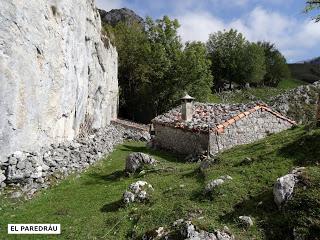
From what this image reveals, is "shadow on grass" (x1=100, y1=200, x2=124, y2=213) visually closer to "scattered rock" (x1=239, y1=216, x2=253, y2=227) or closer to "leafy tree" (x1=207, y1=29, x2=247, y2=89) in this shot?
"scattered rock" (x1=239, y1=216, x2=253, y2=227)

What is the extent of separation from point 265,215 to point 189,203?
9.02 ft

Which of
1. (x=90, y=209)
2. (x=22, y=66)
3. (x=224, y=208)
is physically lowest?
(x=90, y=209)

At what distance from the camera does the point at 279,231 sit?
32.6 feet

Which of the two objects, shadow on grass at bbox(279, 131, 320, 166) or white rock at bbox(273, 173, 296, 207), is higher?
shadow on grass at bbox(279, 131, 320, 166)

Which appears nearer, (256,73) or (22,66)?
(22,66)

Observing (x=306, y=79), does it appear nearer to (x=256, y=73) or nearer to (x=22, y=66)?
(x=256, y=73)

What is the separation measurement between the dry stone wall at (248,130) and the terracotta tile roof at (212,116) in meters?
0.33

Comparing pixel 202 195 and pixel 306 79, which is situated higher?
pixel 306 79

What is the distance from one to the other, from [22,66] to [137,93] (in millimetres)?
36753

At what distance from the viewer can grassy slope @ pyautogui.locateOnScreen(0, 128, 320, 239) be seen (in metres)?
10.6

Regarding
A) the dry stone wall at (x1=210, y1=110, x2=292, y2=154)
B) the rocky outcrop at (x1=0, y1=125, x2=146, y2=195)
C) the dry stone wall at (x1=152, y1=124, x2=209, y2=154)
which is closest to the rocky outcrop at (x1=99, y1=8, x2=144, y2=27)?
the dry stone wall at (x1=152, y1=124, x2=209, y2=154)

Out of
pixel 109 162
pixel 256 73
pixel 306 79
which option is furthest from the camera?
pixel 306 79

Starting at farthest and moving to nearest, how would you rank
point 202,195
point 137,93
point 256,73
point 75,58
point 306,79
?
point 306,79 < point 256,73 < point 137,93 < point 75,58 < point 202,195

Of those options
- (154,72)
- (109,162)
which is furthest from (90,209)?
(154,72)
